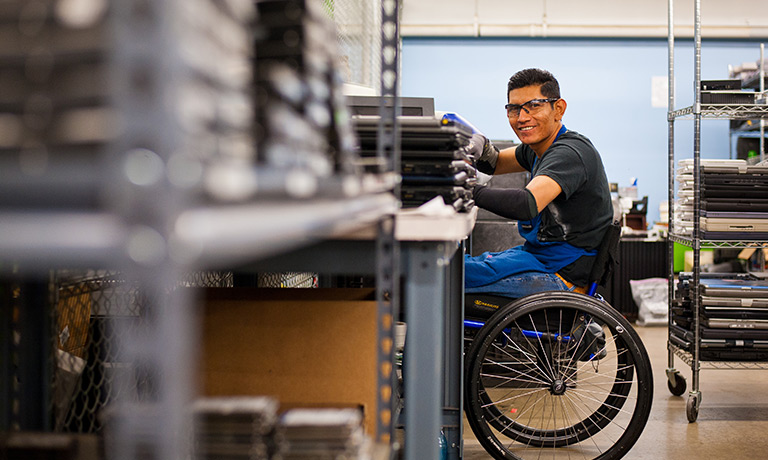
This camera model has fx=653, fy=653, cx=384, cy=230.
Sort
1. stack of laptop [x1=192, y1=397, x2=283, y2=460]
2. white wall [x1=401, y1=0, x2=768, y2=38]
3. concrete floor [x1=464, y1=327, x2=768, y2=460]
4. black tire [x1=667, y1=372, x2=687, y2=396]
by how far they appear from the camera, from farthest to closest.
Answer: white wall [x1=401, y1=0, x2=768, y2=38], black tire [x1=667, y1=372, x2=687, y2=396], concrete floor [x1=464, y1=327, x2=768, y2=460], stack of laptop [x1=192, y1=397, x2=283, y2=460]

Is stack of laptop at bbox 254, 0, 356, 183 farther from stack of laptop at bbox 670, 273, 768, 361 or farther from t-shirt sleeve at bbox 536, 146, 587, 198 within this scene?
stack of laptop at bbox 670, 273, 768, 361

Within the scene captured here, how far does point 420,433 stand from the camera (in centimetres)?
105

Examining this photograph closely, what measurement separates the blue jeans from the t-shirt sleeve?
30cm

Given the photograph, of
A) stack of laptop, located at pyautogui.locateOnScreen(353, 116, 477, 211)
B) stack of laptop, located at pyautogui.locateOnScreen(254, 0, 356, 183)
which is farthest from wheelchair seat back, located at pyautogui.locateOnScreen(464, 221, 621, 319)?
stack of laptop, located at pyautogui.locateOnScreen(254, 0, 356, 183)

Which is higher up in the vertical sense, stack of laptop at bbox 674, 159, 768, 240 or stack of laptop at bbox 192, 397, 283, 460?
stack of laptop at bbox 674, 159, 768, 240

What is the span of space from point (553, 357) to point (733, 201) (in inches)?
48.4

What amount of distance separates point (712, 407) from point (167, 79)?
10.1 feet

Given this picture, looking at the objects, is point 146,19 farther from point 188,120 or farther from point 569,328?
point 569,328

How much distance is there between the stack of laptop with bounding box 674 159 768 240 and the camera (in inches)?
105

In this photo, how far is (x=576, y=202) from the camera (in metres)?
2.28

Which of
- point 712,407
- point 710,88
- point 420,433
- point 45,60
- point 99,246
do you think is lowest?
point 712,407

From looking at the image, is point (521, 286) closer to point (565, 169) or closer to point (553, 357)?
point (553, 357)

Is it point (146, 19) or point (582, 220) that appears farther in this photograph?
point (582, 220)

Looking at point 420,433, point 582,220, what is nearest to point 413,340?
point 420,433
